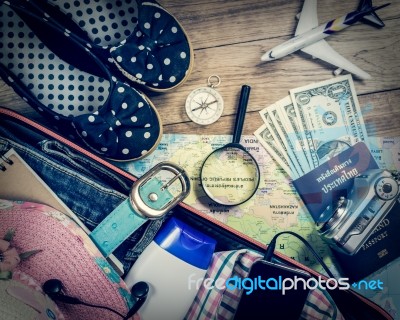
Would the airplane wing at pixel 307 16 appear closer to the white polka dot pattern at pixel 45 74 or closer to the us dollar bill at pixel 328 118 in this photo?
the us dollar bill at pixel 328 118

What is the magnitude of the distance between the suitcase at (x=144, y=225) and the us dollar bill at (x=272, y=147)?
9.3 inches

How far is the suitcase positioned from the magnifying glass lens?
15 centimetres

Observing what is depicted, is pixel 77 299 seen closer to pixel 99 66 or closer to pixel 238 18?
pixel 99 66

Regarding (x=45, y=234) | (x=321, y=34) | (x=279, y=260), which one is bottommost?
(x=45, y=234)

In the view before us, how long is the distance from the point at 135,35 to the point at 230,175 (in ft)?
1.43

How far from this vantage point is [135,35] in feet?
3.25

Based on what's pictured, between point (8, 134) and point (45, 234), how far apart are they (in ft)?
0.84

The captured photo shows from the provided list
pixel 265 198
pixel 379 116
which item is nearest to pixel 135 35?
pixel 265 198

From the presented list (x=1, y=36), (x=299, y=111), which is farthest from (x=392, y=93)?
(x=1, y=36)

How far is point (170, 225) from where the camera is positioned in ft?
2.84

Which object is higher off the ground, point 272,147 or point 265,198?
point 272,147

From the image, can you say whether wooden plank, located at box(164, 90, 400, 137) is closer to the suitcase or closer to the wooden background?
the wooden background

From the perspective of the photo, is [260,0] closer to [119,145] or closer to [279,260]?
[119,145]

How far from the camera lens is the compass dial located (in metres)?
1.03
